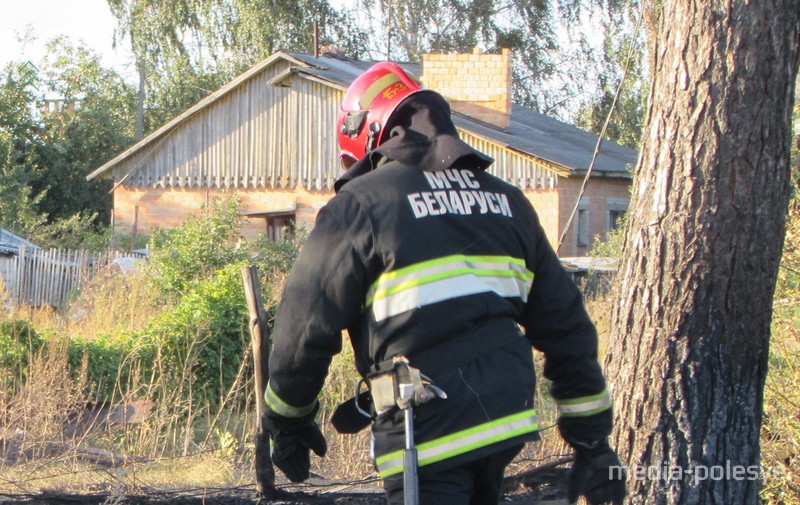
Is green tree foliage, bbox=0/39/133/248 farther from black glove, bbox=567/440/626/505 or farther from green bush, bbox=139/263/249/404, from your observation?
black glove, bbox=567/440/626/505

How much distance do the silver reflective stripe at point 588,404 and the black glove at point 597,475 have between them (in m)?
0.12

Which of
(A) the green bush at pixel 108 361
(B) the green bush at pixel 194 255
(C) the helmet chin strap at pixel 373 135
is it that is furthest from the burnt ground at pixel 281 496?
(B) the green bush at pixel 194 255

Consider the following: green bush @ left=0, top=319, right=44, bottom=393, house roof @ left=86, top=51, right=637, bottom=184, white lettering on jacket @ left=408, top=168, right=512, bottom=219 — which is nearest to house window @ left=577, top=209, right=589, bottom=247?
house roof @ left=86, top=51, right=637, bottom=184

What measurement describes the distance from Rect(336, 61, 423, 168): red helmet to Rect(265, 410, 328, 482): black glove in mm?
883

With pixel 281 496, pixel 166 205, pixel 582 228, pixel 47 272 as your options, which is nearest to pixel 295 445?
pixel 281 496

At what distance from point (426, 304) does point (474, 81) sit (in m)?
20.9

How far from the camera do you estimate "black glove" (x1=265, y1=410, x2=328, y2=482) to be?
10.2 ft

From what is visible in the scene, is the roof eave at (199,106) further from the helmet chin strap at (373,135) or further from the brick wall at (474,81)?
the helmet chin strap at (373,135)

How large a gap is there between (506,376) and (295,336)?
602mm

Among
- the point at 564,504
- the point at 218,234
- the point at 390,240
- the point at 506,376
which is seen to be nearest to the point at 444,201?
the point at 390,240

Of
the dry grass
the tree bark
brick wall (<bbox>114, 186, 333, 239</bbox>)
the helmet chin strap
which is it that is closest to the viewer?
the helmet chin strap

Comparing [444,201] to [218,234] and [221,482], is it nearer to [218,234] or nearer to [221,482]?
[221,482]

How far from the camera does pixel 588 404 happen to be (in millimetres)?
3123

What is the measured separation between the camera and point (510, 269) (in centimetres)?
293
